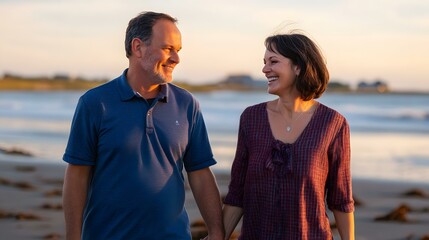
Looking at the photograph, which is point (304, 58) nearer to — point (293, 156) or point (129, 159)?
point (293, 156)

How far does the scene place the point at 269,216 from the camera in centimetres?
436

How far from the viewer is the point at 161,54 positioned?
4340 mm

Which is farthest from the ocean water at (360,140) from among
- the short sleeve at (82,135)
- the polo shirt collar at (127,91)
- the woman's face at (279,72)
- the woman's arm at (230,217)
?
the short sleeve at (82,135)

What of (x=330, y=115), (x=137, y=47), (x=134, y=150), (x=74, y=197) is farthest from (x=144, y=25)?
(x=330, y=115)

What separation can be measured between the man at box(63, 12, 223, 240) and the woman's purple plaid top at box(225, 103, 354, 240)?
33 centimetres

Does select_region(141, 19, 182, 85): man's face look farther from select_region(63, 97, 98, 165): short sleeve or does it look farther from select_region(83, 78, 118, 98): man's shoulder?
select_region(63, 97, 98, 165): short sleeve

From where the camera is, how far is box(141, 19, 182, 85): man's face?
4.34 m

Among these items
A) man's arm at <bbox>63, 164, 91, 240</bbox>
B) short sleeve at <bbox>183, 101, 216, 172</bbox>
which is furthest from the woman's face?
man's arm at <bbox>63, 164, 91, 240</bbox>

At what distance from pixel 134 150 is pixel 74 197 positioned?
38cm

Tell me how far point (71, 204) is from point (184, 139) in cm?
65

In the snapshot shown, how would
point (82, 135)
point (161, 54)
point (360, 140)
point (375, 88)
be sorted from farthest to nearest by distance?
1. point (375, 88)
2. point (360, 140)
3. point (161, 54)
4. point (82, 135)

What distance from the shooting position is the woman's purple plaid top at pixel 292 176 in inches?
169

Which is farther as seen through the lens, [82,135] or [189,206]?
[189,206]

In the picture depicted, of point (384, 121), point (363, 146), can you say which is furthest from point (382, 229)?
point (384, 121)
